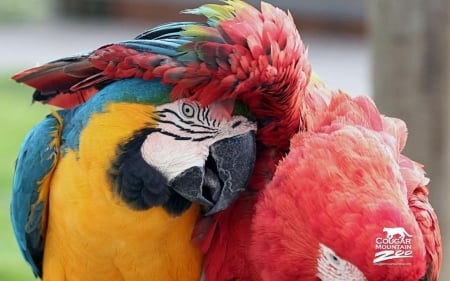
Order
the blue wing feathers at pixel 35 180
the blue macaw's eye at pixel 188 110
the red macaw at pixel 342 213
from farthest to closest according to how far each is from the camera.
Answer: the blue wing feathers at pixel 35 180 → the blue macaw's eye at pixel 188 110 → the red macaw at pixel 342 213

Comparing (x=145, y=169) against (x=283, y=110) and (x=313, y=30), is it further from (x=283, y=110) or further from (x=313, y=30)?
(x=313, y=30)

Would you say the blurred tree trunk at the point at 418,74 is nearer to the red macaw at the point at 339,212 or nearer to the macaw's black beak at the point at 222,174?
the red macaw at the point at 339,212

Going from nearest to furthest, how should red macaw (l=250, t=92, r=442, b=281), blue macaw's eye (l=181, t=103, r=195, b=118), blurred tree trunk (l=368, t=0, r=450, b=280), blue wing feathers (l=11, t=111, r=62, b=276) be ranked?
red macaw (l=250, t=92, r=442, b=281) → blue macaw's eye (l=181, t=103, r=195, b=118) → blue wing feathers (l=11, t=111, r=62, b=276) → blurred tree trunk (l=368, t=0, r=450, b=280)

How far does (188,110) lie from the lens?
1664mm

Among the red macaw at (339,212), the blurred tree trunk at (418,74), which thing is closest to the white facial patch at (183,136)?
the red macaw at (339,212)

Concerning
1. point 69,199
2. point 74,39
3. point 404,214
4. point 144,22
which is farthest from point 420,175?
point 144,22

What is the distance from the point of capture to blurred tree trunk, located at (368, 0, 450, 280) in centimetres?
234

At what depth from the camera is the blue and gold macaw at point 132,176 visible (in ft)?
5.47

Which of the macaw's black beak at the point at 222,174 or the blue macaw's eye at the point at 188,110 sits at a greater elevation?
the blue macaw's eye at the point at 188,110

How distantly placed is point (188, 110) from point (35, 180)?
1.27 ft

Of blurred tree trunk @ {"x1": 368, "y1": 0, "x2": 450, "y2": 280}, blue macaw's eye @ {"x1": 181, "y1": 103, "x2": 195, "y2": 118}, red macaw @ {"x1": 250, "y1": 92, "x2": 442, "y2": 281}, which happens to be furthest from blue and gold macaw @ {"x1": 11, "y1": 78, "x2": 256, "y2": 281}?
blurred tree trunk @ {"x1": 368, "y1": 0, "x2": 450, "y2": 280}

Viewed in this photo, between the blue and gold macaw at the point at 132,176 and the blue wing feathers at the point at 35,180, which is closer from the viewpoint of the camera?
the blue and gold macaw at the point at 132,176

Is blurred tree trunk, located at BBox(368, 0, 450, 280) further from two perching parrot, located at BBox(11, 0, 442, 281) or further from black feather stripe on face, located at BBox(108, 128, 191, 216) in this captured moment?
black feather stripe on face, located at BBox(108, 128, 191, 216)

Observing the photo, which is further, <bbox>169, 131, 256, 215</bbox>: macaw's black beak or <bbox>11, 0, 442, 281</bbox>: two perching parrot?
<bbox>169, 131, 256, 215</bbox>: macaw's black beak
